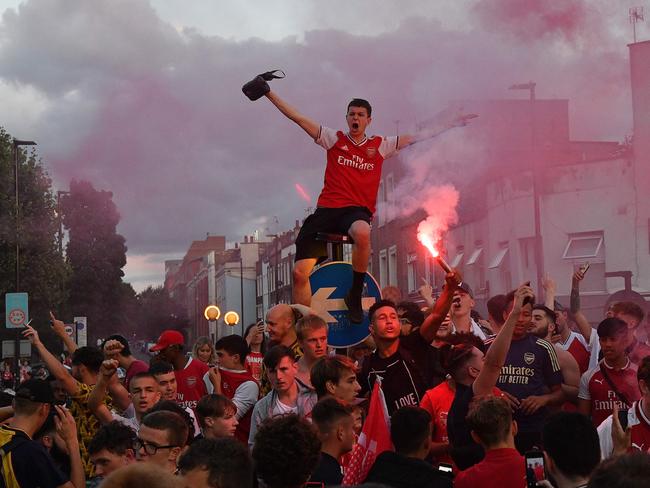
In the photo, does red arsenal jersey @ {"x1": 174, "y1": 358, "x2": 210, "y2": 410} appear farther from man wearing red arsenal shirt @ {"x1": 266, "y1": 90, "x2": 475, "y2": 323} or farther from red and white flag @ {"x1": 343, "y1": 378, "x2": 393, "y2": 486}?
red and white flag @ {"x1": 343, "y1": 378, "x2": 393, "y2": 486}

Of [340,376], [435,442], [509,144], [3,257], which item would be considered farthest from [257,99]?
[3,257]

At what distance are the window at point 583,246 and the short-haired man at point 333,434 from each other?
25880 mm

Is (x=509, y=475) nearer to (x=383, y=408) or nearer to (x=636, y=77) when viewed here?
(x=383, y=408)

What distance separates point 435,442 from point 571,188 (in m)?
25.8

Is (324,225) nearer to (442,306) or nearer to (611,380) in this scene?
(442,306)

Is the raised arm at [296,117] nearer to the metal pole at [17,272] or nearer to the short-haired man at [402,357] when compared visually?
the short-haired man at [402,357]

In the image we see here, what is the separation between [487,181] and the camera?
33.9 m

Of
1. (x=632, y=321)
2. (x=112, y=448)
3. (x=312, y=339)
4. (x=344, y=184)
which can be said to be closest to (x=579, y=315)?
(x=632, y=321)

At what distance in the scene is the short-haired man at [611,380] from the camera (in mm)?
7203

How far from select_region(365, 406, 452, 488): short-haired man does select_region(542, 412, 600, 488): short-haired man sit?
0.81 meters

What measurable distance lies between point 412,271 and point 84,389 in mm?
31711

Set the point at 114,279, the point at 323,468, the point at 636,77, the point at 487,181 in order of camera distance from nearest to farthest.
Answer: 1. the point at 323,468
2. the point at 636,77
3. the point at 487,181
4. the point at 114,279

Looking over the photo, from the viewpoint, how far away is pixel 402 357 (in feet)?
24.5

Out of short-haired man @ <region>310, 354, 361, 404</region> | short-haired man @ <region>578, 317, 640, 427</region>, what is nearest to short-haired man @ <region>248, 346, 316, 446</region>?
short-haired man @ <region>310, 354, 361, 404</region>
